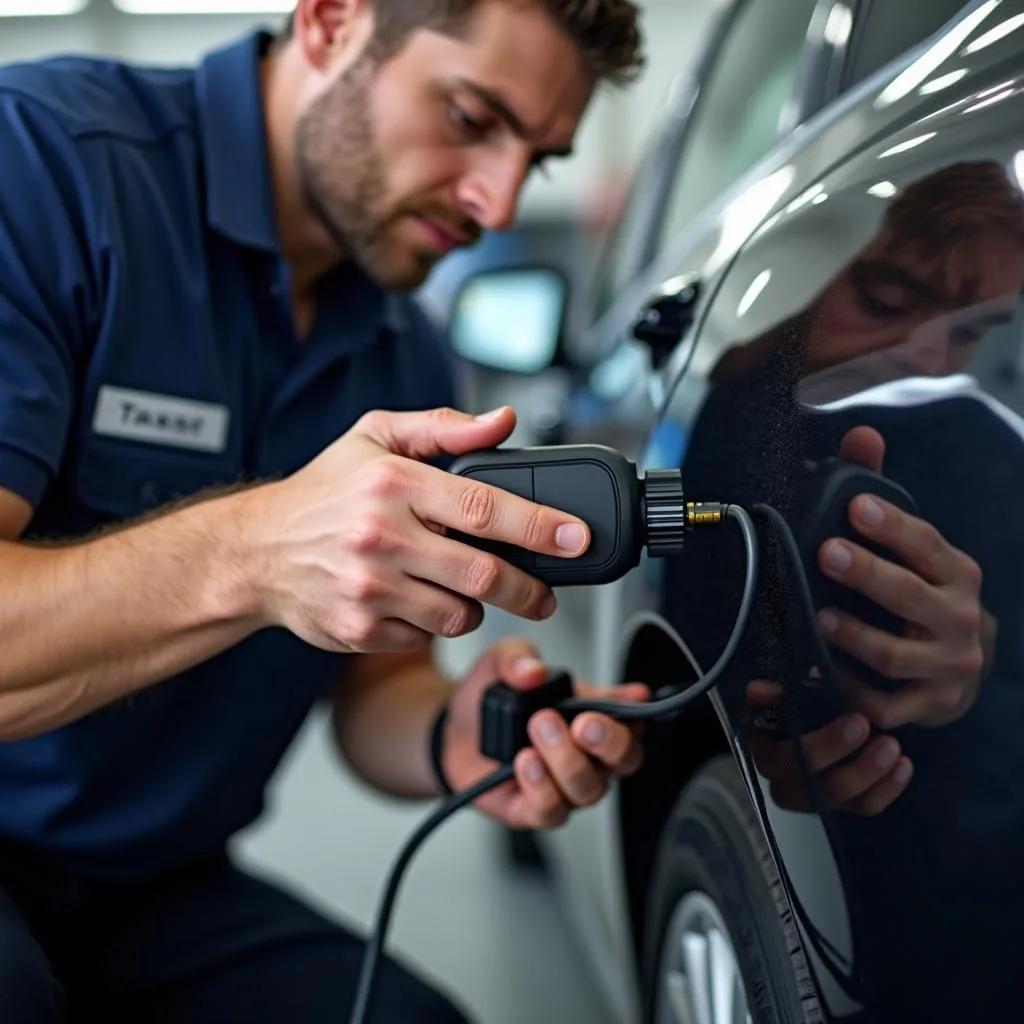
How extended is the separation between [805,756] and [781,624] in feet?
0.23

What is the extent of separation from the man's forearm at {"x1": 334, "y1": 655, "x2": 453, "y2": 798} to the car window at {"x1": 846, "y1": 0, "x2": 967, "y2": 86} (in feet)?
2.51

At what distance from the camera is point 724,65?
4.58 ft

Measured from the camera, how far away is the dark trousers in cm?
104

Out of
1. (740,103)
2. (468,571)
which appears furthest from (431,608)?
(740,103)

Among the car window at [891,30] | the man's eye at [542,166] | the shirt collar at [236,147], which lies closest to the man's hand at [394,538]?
the car window at [891,30]

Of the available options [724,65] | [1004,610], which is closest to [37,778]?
[1004,610]

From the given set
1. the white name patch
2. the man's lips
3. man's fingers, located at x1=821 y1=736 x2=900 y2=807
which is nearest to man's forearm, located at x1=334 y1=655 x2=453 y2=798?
the white name patch

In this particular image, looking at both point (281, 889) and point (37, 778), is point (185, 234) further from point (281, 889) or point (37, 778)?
point (281, 889)

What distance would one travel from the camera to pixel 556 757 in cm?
90

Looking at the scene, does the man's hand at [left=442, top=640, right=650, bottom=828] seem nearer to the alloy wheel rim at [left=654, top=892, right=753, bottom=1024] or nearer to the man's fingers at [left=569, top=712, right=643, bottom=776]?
the man's fingers at [left=569, top=712, right=643, bottom=776]

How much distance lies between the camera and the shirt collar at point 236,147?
1094 mm

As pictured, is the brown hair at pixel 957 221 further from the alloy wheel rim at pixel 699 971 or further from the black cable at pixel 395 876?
the black cable at pixel 395 876

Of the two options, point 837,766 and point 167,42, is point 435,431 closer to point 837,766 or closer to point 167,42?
point 837,766

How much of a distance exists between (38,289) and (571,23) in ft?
1.81
